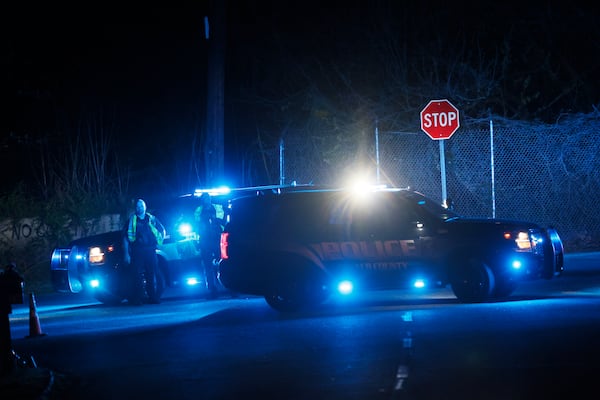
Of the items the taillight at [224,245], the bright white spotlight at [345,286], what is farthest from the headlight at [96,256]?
the bright white spotlight at [345,286]

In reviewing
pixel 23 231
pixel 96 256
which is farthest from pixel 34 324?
pixel 23 231

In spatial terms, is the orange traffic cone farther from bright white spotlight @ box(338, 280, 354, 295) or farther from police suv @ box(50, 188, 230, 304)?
bright white spotlight @ box(338, 280, 354, 295)

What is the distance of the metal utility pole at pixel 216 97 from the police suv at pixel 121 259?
11.9ft

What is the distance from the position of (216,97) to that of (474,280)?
9.06m

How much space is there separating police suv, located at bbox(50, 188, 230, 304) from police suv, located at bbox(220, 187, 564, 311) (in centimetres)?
261

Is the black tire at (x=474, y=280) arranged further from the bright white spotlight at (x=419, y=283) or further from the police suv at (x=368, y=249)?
the bright white spotlight at (x=419, y=283)

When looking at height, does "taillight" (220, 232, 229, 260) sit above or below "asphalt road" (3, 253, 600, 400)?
above

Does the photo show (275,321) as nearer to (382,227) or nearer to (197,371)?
(382,227)

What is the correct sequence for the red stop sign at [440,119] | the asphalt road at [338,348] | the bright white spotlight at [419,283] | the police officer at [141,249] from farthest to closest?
the red stop sign at [440,119], the police officer at [141,249], the bright white spotlight at [419,283], the asphalt road at [338,348]

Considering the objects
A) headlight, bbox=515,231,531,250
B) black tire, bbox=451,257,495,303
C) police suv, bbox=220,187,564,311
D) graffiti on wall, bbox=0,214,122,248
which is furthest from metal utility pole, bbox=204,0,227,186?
headlight, bbox=515,231,531,250

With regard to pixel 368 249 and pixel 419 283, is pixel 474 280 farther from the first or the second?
pixel 368 249

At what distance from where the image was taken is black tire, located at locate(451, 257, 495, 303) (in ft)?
49.4

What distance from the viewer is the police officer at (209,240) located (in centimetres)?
1788

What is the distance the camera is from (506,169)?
23484 millimetres
